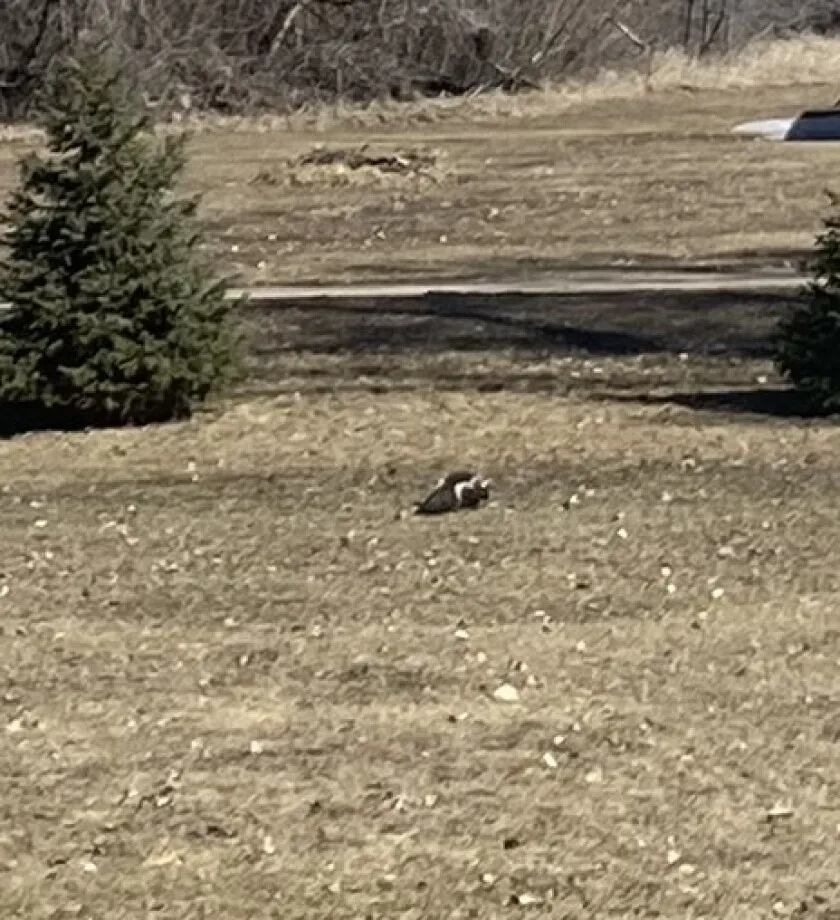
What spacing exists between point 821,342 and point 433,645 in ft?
15.3

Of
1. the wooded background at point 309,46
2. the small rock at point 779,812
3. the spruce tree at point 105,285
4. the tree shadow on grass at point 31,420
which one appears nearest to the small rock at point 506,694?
the small rock at point 779,812

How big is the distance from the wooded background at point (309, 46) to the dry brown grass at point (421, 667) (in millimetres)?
27456

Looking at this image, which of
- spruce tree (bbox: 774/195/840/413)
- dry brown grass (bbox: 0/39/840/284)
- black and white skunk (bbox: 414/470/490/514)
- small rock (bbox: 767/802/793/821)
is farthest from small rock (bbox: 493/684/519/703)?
dry brown grass (bbox: 0/39/840/284)

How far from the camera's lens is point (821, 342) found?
11.5 m

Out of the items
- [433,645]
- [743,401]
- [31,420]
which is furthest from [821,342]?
[433,645]

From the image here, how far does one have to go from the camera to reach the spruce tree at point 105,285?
12.2 m

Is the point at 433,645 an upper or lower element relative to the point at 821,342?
upper

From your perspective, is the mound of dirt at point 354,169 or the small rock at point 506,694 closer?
the small rock at point 506,694

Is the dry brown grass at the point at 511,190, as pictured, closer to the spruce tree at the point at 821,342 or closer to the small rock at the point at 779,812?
the spruce tree at the point at 821,342

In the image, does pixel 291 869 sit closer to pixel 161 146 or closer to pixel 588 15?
pixel 161 146

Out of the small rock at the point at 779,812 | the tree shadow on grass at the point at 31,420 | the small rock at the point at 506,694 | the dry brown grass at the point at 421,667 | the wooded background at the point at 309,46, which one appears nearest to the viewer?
the dry brown grass at the point at 421,667

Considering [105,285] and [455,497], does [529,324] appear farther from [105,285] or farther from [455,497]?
[455,497]

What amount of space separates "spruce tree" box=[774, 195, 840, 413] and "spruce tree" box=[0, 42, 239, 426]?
268 cm

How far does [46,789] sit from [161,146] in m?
7.81
